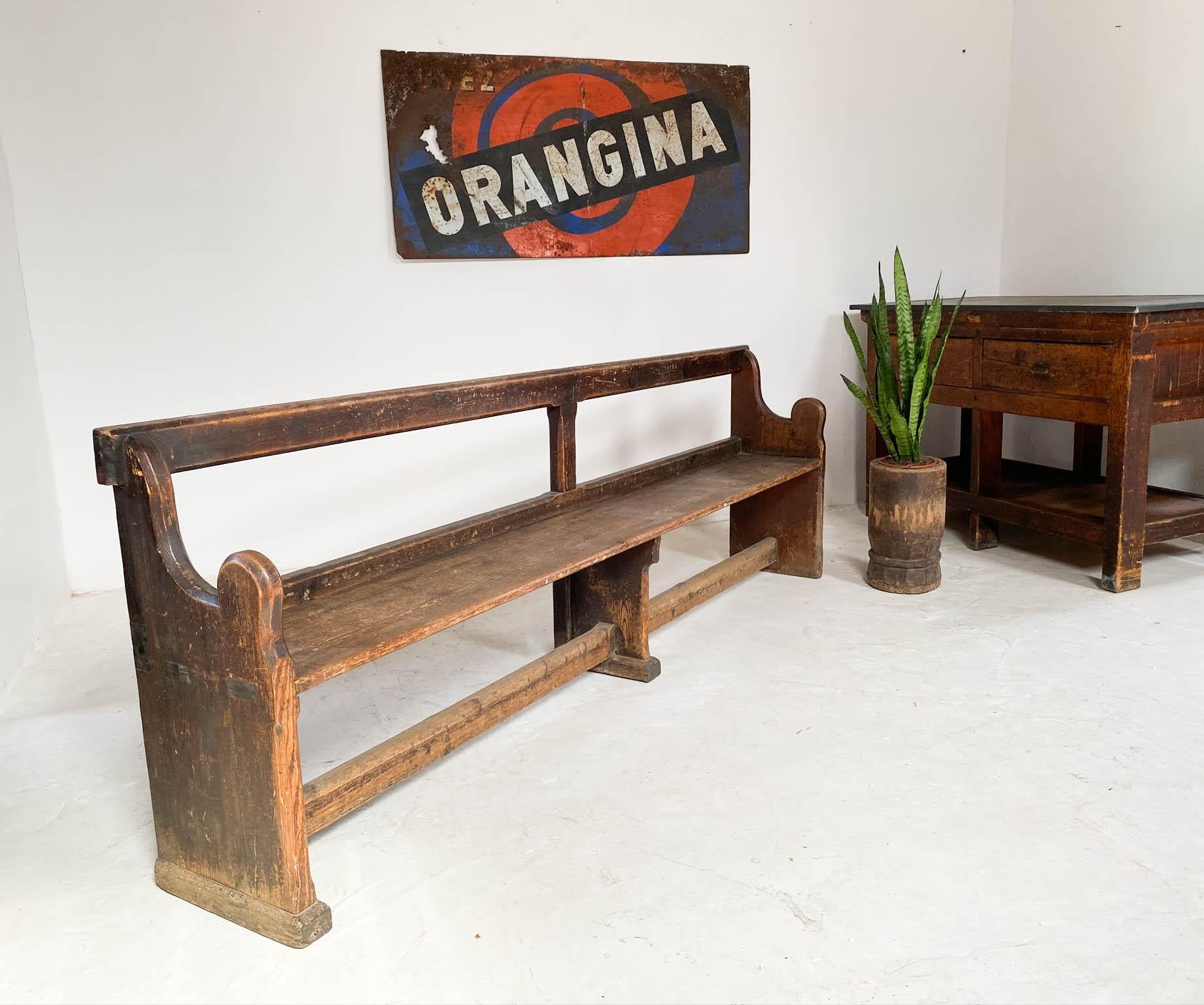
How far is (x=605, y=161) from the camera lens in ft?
13.6

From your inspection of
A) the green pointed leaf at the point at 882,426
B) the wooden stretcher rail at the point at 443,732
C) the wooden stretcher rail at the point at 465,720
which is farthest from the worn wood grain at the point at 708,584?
the green pointed leaf at the point at 882,426

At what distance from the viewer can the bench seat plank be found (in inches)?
75.0

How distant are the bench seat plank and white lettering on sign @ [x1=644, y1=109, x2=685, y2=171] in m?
1.60

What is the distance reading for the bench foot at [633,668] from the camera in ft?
9.29

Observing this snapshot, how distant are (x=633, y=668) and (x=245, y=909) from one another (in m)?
1.27

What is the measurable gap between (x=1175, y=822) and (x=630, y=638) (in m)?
1.36

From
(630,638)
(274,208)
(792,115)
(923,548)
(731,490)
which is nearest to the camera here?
(630,638)

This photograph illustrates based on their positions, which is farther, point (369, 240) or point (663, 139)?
point (663, 139)

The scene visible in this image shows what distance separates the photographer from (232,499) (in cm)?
387

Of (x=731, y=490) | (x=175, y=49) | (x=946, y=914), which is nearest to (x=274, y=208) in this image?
(x=175, y=49)

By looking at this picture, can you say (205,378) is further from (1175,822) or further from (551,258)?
(1175,822)

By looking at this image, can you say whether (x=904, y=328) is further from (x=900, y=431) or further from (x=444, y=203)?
(x=444, y=203)

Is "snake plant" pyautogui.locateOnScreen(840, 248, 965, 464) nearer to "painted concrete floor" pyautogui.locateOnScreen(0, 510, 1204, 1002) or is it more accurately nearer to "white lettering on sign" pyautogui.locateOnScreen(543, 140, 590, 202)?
"painted concrete floor" pyautogui.locateOnScreen(0, 510, 1204, 1002)

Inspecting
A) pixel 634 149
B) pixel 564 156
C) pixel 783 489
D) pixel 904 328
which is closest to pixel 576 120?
pixel 564 156
